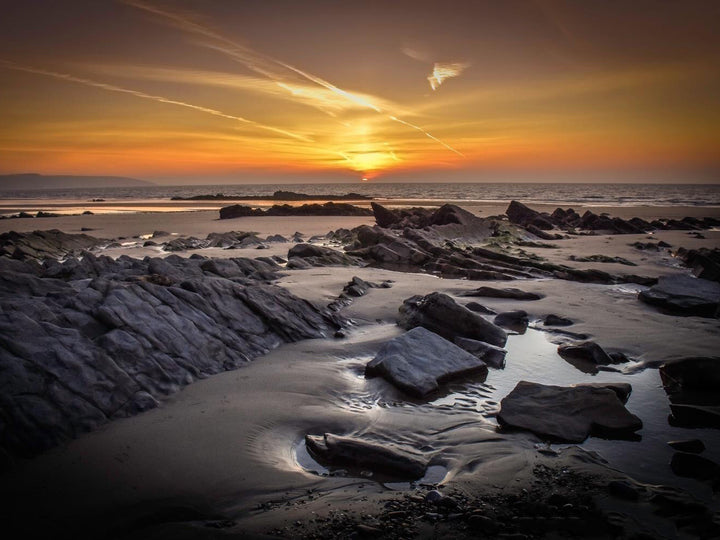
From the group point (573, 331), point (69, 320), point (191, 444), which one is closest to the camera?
point (191, 444)

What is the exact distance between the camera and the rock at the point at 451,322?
7.13 metres

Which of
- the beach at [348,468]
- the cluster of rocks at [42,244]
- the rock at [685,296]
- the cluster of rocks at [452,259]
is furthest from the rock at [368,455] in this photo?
the cluster of rocks at [42,244]

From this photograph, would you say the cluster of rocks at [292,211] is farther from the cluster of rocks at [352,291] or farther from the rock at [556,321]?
the rock at [556,321]

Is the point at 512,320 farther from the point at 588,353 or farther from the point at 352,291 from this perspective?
the point at 352,291

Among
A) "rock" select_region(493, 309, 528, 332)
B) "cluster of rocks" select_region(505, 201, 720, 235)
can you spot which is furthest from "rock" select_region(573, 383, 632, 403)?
"cluster of rocks" select_region(505, 201, 720, 235)

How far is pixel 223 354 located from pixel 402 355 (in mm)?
2440

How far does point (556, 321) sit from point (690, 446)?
4432 mm

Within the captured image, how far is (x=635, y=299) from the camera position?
10.2 meters

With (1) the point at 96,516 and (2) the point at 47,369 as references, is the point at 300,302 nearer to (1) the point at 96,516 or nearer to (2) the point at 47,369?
(2) the point at 47,369

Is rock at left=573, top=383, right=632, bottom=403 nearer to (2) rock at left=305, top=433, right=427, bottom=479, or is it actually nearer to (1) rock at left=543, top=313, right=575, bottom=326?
(2) rock at left=305, top=433, right=427, bottom=479

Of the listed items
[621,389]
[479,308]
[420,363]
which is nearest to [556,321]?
[479,308]

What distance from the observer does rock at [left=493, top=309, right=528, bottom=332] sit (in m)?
8.24

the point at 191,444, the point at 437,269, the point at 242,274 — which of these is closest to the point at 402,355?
the point at 191,444

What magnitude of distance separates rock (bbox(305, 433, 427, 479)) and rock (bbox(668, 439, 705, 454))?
2.37 metres
